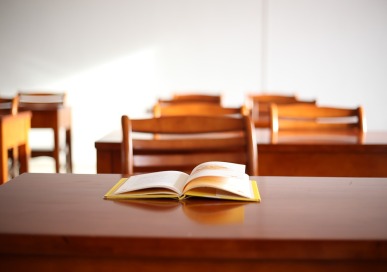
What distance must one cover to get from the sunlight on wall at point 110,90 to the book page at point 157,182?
177 inches

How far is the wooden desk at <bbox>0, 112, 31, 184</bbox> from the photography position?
325cm

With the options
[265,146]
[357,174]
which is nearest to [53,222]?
[265,146]

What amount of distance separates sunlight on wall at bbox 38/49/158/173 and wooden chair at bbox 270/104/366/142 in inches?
128

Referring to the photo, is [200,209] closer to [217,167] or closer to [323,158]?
[217,167]

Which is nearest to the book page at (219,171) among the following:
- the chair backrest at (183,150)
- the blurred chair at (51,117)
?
the chair backrest at (183,150)

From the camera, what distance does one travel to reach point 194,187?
3.60 feet

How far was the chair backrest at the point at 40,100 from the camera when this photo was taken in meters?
4.52

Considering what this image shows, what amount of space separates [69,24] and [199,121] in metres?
4.34

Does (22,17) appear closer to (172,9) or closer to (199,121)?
(172,9)

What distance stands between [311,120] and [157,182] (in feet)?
Result: 5.33

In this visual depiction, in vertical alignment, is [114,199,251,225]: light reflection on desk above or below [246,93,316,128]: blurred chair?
below

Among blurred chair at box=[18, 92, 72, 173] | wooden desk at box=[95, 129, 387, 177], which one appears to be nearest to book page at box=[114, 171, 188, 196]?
wooden desk at box=[95, 129, 387, 177]

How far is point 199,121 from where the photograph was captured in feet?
5.61

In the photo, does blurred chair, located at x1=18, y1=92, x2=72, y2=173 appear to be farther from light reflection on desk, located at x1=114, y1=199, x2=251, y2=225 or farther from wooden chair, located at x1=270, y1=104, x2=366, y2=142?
light reflection on desk, located at x1=114, y1=199, x2=251, y2=225
